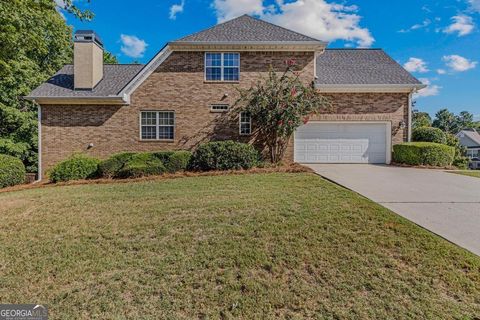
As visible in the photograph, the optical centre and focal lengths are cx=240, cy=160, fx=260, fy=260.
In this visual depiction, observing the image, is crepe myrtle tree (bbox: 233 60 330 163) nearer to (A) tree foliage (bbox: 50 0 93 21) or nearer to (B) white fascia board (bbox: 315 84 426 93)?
(B) white fascia board (bbox: 315 84 426 93)

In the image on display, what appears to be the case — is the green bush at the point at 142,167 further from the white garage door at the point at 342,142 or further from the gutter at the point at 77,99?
the white garage door at the point at 342,142

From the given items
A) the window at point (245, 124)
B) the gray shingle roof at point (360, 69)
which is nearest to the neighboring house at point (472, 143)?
the gray shingle roof at point (360, 69)

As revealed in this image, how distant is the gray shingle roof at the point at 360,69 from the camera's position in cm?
1374

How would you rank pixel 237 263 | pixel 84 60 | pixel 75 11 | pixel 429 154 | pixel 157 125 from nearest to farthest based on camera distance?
pixel 237 263, pixel 75 11, pixel 429 154, pixel 157 125, pixel 84 60

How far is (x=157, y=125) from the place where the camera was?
13531 mm

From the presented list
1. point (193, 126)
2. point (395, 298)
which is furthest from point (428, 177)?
point (193, 126)

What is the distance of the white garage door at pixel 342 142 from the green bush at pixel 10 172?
43.0 feet

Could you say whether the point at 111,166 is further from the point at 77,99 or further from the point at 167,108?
the point at 77,99

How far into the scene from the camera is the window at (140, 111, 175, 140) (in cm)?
1354

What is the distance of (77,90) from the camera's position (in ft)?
44.7

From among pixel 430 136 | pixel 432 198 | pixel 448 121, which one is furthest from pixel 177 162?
pixel 448 121

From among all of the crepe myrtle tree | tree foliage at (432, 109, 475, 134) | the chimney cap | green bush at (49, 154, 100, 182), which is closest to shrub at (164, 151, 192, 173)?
green bush at (49, 154, 100, 182)

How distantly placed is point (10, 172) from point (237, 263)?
12.4m

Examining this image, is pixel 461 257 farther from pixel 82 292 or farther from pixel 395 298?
pixel 82 292
